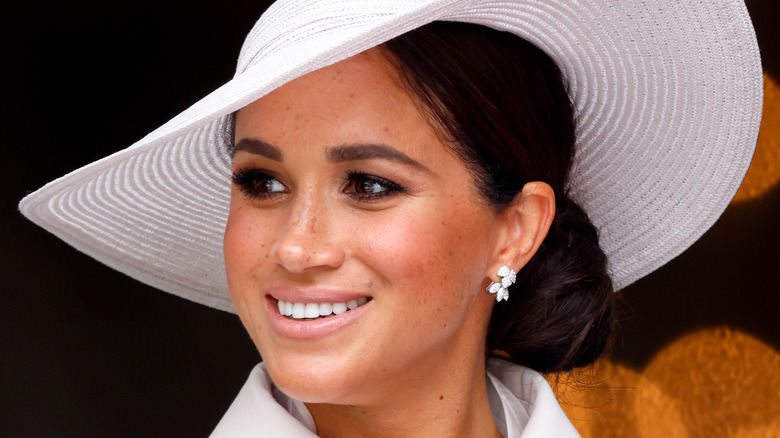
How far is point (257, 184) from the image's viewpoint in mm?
1638

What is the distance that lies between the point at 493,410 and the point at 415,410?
31 cm

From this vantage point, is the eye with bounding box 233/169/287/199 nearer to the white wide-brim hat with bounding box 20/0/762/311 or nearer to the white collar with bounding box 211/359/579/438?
the white wide-brim hat with bounding box 20/0/762/311

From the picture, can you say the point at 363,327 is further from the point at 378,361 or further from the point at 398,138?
the point at 398,138

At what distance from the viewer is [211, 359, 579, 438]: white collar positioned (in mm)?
1692

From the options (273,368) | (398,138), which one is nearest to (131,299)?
(273,368)

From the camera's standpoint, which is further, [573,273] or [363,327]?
[573,273]

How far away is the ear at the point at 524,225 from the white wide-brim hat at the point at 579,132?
0.22 metres

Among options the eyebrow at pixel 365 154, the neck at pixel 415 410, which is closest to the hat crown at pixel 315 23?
the eyebrow at pixel 365 154

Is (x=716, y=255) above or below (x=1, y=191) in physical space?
below

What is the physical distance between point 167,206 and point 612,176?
827 mm

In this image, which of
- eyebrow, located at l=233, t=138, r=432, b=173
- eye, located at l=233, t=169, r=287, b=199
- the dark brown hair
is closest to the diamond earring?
the dark brown hair

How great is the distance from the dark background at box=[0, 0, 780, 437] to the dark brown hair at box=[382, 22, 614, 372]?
0.77 meters

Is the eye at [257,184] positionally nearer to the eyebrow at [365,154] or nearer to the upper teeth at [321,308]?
the eyebrow at [365,154]

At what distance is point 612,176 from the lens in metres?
1.95
